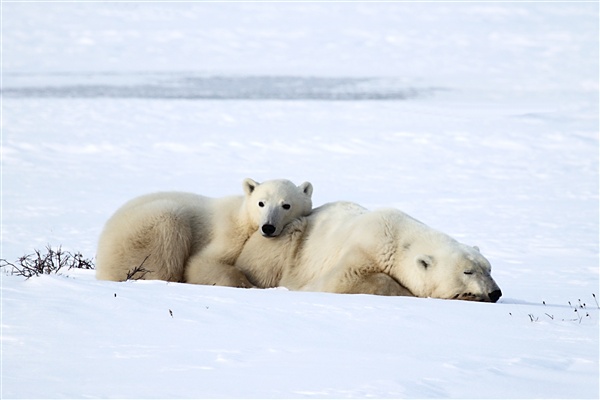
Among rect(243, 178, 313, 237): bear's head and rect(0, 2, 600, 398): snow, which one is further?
rect(243, 178, 313, 237): bear's head

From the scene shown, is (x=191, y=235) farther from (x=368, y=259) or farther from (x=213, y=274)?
(x=368, y=259)

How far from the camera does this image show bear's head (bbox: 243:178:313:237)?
510cm

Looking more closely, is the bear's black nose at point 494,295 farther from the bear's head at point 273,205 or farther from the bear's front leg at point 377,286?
the bear's head at point 273,205

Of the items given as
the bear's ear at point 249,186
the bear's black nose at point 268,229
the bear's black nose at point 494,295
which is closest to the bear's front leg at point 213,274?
the bear's black nose at point 268,229

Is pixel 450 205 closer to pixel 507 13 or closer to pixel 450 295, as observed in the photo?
pixel 450 295

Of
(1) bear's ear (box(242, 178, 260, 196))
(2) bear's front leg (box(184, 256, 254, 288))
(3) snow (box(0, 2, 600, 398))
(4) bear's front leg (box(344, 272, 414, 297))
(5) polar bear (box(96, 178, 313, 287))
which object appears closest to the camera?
(3) snow (box(0, 2, 600, 398))

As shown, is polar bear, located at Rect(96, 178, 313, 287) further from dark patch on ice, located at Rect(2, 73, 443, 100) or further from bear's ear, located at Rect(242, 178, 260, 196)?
dark patch on ice, located at Rect(2, 73, 443, 100)

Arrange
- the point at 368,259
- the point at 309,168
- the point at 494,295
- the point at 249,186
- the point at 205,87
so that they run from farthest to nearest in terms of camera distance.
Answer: the point at 205,87 < the point at 309,168 < the point at 249,186 < the point at 368,259 < the point at 494,295

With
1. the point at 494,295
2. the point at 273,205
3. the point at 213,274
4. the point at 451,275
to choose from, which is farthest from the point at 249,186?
the point at 494,295

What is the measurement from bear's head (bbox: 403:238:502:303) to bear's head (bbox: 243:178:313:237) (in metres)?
0.80

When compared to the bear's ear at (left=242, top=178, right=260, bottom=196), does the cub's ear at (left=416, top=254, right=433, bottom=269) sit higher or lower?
lower

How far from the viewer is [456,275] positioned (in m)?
4.63

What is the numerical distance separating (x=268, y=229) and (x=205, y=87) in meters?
13.1

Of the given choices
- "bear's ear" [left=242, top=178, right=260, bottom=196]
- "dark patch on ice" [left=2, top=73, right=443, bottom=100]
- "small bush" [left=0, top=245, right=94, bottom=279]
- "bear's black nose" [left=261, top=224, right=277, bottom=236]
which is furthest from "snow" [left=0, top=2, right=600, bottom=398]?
"bear's ear" [left=242, top=178, right=260, bottom=196]
